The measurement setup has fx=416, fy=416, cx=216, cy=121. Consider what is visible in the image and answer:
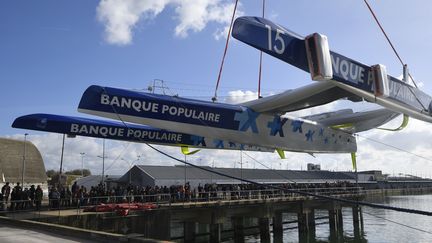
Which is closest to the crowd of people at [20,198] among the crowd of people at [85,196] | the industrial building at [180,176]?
the crowd of people at [85,196]

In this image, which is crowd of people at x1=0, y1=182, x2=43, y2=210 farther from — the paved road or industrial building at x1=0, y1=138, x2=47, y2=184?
industrial building at x1=0, y1=138, x2=47, y2=184

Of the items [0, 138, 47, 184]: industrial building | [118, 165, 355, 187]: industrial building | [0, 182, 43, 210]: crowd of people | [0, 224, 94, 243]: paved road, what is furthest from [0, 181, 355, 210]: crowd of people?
[0, 138, 47, 184]: industrial building

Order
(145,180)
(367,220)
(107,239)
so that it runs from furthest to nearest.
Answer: (145,180)
(367,220)
(107,239)

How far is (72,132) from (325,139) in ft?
34.8

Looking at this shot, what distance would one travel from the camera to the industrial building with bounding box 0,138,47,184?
143 ft

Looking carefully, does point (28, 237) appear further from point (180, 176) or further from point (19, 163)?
point (180, 176)

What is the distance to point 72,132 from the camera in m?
16.2

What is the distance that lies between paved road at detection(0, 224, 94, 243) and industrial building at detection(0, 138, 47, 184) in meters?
32.6

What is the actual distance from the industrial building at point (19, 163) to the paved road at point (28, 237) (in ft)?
107

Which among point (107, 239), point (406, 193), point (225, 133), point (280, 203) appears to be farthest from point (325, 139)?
point (406, 193)

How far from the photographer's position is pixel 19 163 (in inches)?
A: 1790

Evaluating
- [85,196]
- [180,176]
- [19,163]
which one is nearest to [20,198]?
[85,196]

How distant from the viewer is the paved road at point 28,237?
33.3 feet

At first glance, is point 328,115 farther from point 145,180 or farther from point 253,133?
point 145,180
